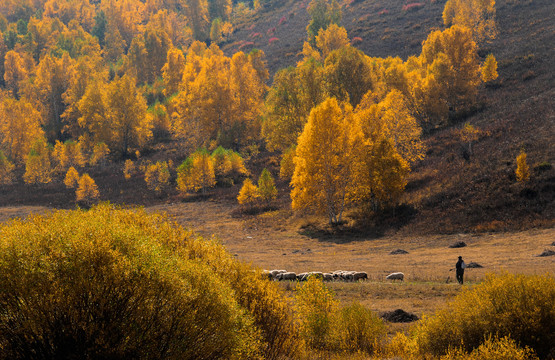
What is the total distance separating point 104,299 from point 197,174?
5647cm

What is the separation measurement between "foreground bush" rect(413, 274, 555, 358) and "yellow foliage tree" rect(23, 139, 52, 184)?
77.9m

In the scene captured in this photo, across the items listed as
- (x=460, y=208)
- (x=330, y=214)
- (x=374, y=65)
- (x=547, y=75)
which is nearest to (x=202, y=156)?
(x=330, y=214)

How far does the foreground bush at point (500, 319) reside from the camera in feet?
34.0

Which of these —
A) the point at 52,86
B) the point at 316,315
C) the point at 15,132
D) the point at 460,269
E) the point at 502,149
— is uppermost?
the point at 52,86

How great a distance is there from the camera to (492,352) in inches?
369

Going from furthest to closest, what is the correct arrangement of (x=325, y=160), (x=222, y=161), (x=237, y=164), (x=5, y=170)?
(x=5, y=170), (x=237, y=164), (x=222, y=161), (x=325, y=160)

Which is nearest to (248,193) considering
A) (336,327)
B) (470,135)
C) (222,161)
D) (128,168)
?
(222,161)

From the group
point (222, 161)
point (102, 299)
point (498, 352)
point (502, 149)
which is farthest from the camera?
point (222, 161)

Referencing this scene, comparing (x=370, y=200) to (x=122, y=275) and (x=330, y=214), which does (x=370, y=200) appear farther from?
(x=122, y=275)

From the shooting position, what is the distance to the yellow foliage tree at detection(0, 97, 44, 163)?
82.2 metres

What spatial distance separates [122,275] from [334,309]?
24.8ft

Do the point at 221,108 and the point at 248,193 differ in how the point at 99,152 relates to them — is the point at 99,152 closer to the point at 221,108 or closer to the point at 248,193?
the point at 221,108

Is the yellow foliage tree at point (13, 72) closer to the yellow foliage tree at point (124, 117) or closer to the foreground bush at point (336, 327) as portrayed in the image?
the yellow foliage tree at point (124, 117)

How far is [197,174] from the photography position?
6375cm
